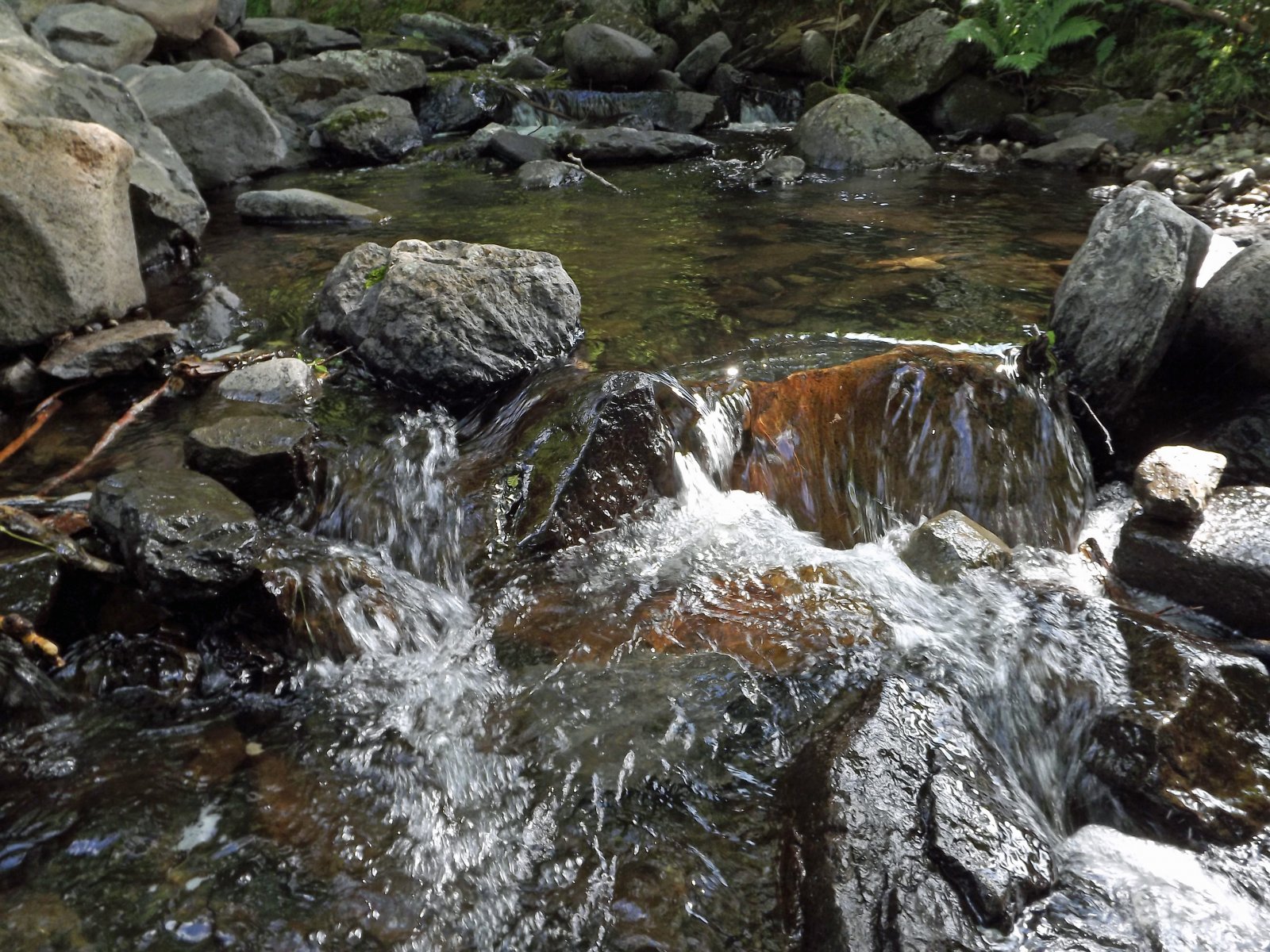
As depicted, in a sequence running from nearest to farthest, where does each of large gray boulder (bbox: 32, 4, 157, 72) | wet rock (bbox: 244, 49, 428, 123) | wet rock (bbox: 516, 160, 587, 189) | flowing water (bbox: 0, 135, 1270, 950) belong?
flowing water (bbox: 0, 135, 1270, 950), wet rock (bbox: 516, 160, 587, 189), large gray boulder (bbox: 32, 4, 157, 72), wet rock (bbox: 244, 49, 428, 123)

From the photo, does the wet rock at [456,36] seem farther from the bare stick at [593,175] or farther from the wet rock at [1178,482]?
the wet rock at [1178,482]

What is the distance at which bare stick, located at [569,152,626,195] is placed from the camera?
29.8 ft

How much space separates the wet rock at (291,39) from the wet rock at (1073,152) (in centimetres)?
1210

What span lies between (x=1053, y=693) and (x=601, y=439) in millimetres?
2115

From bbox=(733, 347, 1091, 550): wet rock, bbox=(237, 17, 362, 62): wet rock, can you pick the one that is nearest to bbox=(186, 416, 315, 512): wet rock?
bbox=(733, 347, 1091, 550): wet rock

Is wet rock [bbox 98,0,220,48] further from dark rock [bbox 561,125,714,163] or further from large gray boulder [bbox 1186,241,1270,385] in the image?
large gray boulder [bbox 1186,241,1270,385]

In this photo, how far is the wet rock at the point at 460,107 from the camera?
12805mm

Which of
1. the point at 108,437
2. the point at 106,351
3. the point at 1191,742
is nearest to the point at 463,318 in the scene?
the point at 108,437

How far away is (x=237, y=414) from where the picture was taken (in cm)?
431

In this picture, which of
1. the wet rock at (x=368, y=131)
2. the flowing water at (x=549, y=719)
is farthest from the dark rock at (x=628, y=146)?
the flowing water at (x=549, y=719)

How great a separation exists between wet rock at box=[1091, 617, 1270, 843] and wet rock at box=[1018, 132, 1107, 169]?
8747 millimetres

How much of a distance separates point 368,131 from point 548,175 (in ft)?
10.3

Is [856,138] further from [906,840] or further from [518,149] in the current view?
[906,840]

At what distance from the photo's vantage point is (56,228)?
4.42 metres
